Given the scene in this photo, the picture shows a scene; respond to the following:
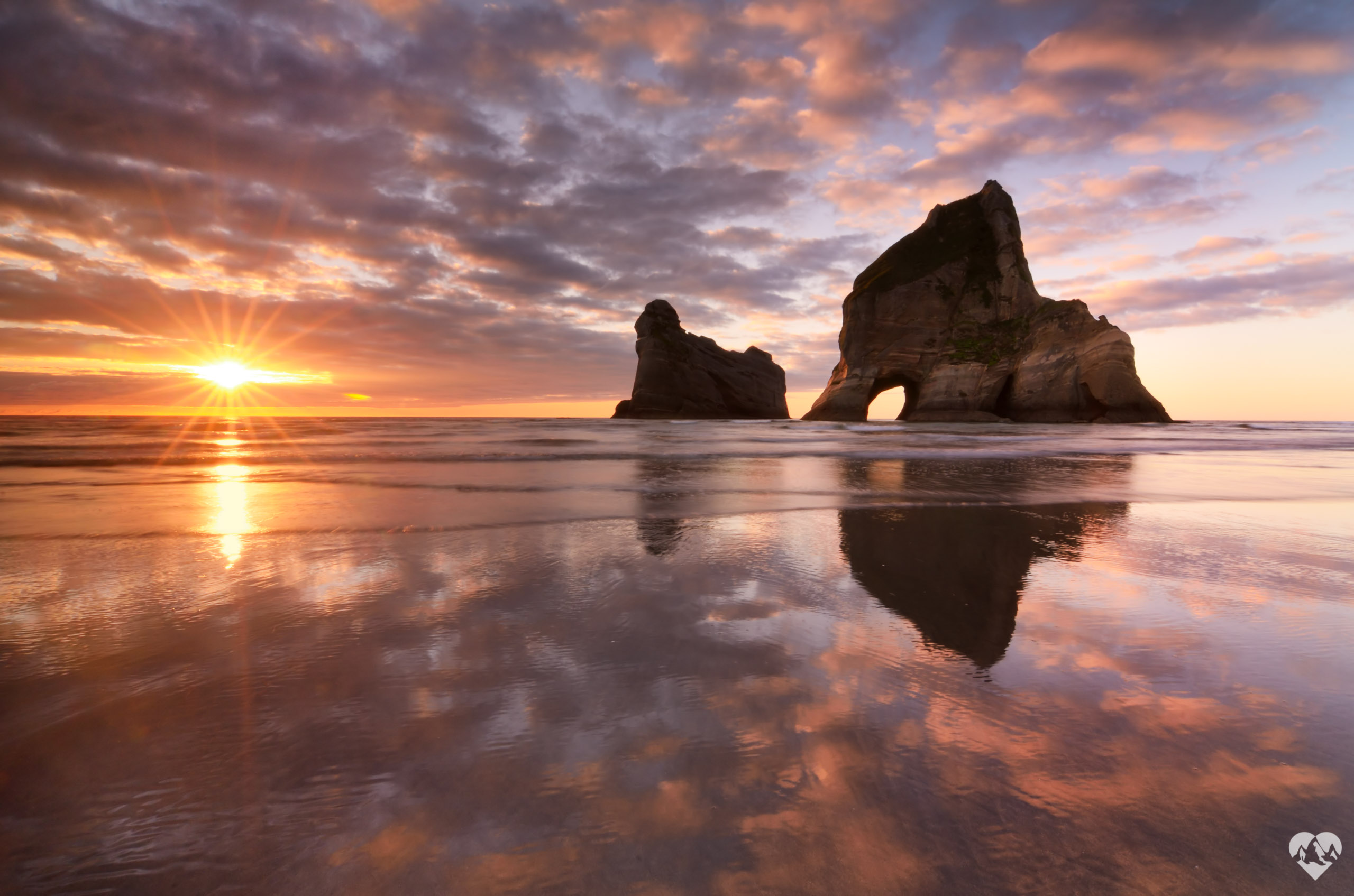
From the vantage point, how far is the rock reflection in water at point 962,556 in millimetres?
2773

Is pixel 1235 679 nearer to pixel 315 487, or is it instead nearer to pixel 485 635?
pixel 485 635

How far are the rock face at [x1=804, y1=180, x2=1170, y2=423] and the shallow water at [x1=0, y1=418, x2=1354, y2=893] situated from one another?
174ft

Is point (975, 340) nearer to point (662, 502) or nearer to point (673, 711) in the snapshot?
point (662, 502)

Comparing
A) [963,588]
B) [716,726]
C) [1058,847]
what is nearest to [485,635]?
[716,726]

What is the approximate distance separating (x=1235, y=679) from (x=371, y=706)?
10.6 ft

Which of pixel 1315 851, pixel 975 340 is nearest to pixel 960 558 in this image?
pixel 1315 851

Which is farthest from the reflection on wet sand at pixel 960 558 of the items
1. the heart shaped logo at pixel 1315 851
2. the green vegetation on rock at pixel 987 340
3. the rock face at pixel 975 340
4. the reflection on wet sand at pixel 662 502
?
the green vegetation on rock at pixel 987 340

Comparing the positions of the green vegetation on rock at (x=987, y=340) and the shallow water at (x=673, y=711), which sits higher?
the green vegetation on rock at (x=987, y=340)

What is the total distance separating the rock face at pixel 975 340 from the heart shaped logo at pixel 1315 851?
56112mm

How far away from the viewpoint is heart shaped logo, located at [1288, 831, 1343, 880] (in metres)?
1.32

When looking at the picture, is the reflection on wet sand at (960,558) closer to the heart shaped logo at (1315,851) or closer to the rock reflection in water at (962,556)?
the rock reflection in water at (962,556)

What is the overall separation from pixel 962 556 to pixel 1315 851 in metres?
2.88

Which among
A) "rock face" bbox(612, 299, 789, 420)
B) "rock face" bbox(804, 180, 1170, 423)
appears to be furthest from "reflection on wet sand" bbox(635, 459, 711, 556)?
"rock face" bbox(612, 299, 789, 420)

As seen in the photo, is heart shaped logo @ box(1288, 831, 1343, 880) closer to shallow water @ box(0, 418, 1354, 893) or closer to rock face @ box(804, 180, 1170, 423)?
shallow water @ box(0, 418, 1354, 893)
